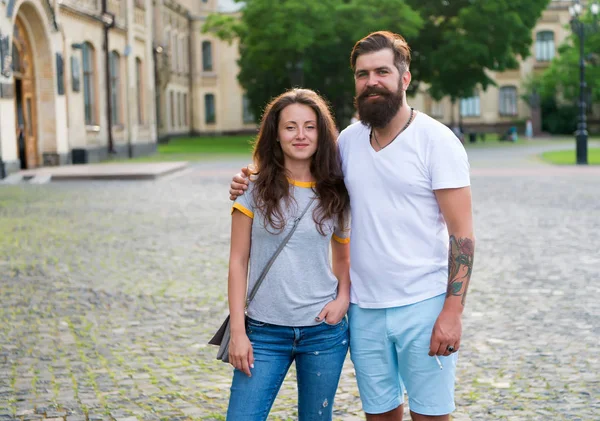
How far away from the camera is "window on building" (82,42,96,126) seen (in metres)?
33.1

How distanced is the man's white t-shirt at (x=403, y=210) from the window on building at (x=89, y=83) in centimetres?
3052

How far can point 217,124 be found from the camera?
73.3 metres

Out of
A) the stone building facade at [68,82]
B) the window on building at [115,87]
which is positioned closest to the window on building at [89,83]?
the stone building facade at [68,82]

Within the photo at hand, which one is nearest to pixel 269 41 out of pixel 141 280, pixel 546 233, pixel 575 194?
pixel 575 194

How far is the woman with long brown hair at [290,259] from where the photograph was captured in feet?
11.3

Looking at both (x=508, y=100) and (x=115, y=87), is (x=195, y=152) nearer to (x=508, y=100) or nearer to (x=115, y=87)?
(x=115, y=87)

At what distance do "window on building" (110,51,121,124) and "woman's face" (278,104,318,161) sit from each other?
3294cm

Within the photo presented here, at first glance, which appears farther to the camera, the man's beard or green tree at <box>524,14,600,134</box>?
green tree at <box>524,14,600,134</box>

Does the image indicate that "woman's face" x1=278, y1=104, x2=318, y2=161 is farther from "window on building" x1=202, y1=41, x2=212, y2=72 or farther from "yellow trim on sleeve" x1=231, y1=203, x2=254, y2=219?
"window on building" x1=202, y1=41, x2=212, y2=72

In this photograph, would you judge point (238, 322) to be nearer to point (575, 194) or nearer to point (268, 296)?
point (268, 296)

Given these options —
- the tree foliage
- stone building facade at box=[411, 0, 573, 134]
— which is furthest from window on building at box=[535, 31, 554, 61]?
the tree foliage

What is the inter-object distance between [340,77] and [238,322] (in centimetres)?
4193

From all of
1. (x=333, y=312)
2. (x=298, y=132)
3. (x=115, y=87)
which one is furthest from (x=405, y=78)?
(x=115, y=87)

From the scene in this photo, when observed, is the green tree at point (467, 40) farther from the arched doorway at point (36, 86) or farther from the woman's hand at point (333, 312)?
the woman's hand at point (333, 312)
